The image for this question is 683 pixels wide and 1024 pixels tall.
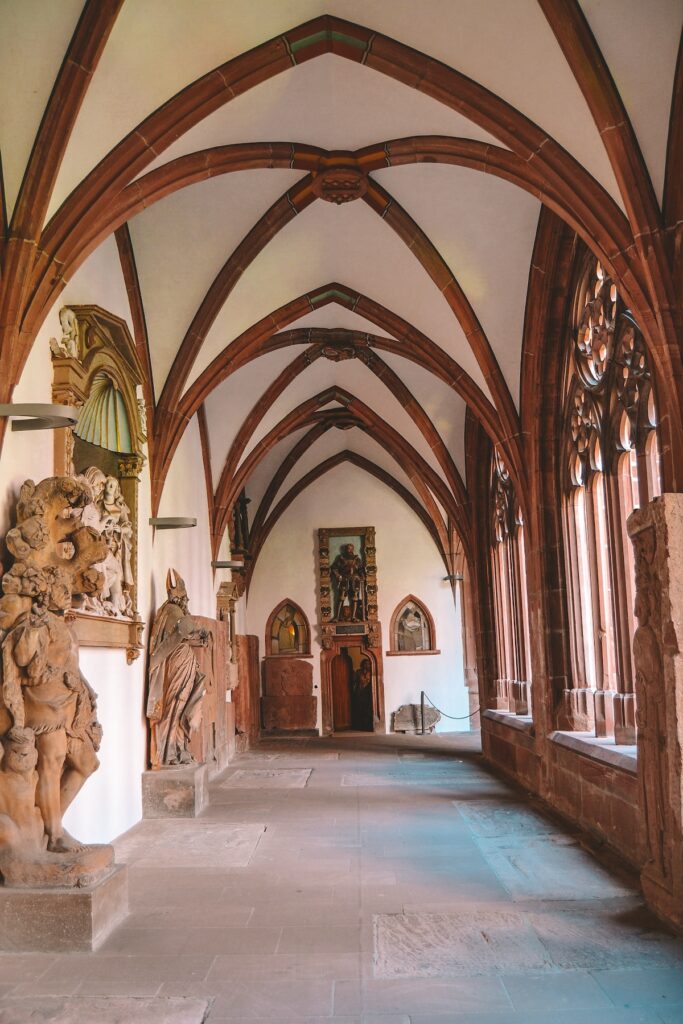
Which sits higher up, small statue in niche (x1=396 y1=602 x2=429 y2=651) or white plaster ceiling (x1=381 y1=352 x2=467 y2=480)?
white plaster ceiling (x1=381 y1=352 x2=467 y2=480)

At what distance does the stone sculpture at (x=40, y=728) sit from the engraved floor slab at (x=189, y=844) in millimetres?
1700

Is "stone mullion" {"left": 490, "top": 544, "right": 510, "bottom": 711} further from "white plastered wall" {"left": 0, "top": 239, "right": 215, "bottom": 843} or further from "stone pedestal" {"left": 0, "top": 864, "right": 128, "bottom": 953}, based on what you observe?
"stone pedestal" {"left": 0, "top": 864, "right": 128, "bottom": 953}

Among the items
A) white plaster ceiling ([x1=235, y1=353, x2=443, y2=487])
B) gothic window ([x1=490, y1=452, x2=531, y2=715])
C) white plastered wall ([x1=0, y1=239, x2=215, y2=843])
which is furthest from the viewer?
white plaster ceiling ([x1=235, y1=353, x2=443, y2=487])

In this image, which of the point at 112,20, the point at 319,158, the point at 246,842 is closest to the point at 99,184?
the point at 112,20

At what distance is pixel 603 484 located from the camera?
23.4ft

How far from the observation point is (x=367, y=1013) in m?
3.51

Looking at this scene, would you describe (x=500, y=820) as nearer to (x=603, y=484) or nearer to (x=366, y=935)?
(x=603, y=484)

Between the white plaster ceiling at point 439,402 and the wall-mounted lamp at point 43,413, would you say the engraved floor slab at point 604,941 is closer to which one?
the wall-mounted lamp at point 43,413

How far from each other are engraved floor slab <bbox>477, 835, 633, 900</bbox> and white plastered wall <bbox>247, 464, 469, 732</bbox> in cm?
1076

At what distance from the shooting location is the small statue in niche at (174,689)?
27.2 feet

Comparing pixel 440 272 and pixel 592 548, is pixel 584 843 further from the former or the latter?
pixel 440 272

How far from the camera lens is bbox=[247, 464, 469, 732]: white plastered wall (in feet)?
57.3

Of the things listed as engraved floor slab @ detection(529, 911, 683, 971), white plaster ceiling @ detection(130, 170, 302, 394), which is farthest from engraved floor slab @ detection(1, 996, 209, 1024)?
white plaster ceiling @ detection(130, 170, 302, 394)

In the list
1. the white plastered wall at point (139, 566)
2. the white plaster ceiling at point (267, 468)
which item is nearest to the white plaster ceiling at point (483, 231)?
the white plastered wall at point (139, 566)
